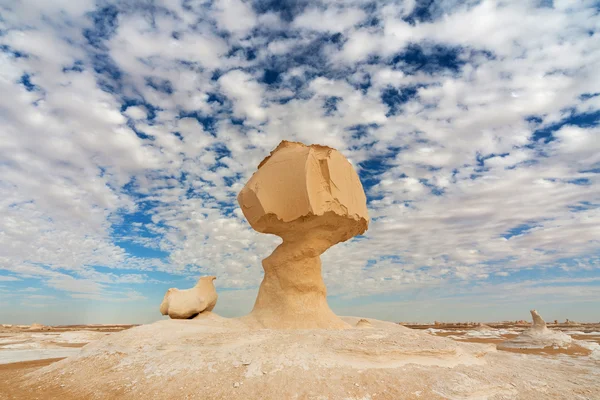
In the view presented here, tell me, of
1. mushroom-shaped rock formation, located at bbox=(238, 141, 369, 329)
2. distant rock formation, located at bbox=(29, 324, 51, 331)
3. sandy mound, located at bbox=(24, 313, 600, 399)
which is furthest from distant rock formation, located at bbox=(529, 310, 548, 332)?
distant rock formation, located at bbox=(29, 324, 51, 331)

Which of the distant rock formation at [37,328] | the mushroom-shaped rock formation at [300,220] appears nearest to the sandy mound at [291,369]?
the mushroom-shaped rock formation at [300,220]

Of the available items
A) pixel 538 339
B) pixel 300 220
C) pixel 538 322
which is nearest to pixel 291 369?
pixel 300 220

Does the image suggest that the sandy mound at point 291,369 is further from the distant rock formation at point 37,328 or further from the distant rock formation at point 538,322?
the distant rock formation at point 37,328

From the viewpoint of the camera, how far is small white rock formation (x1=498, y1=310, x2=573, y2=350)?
70.8 feet

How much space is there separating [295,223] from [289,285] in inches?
89.7

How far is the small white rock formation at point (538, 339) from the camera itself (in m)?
21.6

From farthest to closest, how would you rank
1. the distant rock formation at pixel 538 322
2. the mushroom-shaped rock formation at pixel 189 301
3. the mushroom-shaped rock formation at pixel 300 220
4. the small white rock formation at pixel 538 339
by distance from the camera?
the distant rock formation at pixel 538 322, the small white rock formation at pixel 538 339, the mushroom-shaped rock formation at pixel 189 301, the mushroom-shaped rock formation at pixel 300 220

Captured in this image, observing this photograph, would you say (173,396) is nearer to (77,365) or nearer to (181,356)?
(181,356)

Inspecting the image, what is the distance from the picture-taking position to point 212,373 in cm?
795

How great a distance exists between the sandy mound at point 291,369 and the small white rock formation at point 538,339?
12.9 metres

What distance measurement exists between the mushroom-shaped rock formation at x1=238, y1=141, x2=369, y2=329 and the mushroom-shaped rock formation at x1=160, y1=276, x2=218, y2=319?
2571 millimetres

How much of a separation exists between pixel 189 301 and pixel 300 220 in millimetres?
5782

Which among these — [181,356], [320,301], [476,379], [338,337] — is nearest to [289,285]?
[320,301]

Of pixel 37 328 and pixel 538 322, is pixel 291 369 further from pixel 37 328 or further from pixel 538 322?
pixel 37 328
